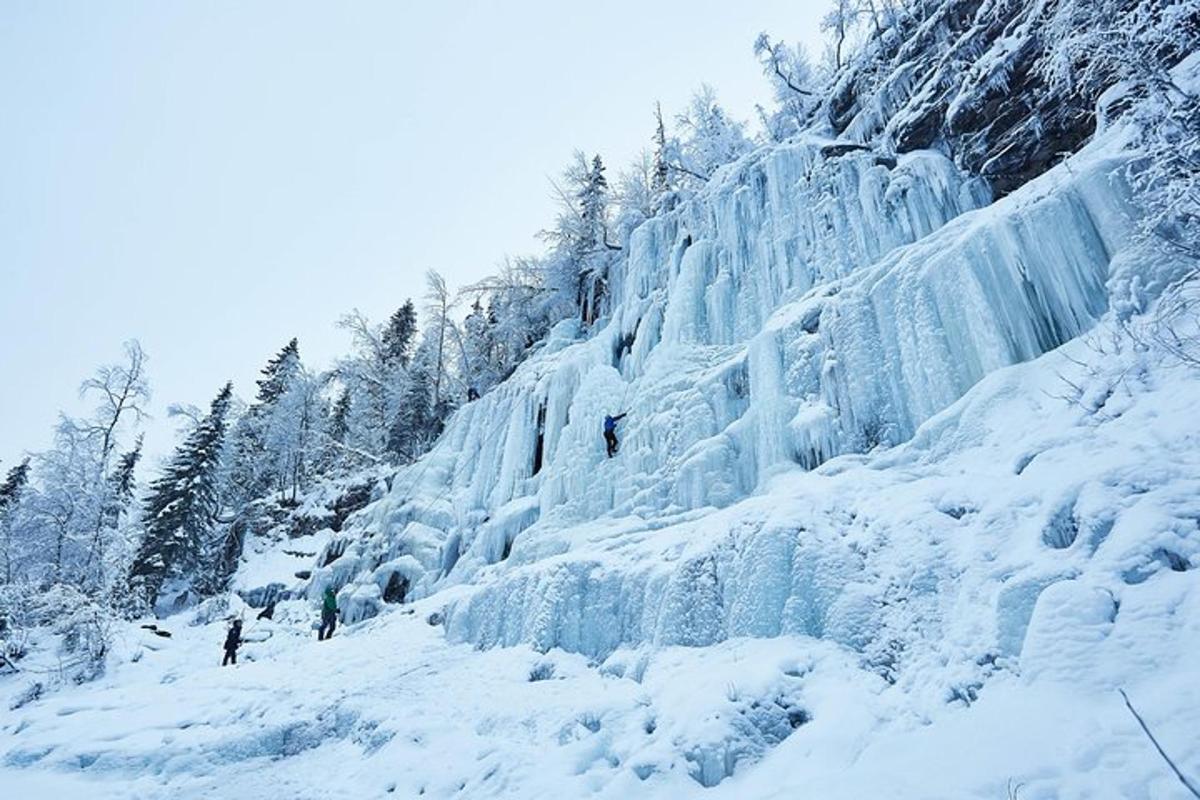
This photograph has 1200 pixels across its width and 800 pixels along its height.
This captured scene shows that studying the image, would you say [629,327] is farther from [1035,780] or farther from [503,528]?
[1035,780]

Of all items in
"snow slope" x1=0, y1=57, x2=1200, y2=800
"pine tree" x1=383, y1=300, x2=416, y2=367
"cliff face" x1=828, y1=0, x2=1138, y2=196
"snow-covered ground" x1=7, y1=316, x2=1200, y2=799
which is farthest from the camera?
"pine tree" x1=383, y1=300, x2=416, y2=367

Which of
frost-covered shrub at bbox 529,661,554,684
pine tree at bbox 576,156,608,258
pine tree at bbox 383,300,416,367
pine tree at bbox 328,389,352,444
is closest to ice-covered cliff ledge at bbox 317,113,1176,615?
frost-covered shrub at bbox 529,661,554,684

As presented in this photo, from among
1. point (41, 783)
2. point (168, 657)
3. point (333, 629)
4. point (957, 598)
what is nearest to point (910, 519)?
point (957, 598)

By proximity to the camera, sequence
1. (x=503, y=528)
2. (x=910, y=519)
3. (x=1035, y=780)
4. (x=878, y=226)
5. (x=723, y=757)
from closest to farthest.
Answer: (x=1035, y=780) < (x=723, y=757) < (x=910, y=519) < (x=878, y=226) < (x=503, y=528)

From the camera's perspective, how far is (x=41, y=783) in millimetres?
7406

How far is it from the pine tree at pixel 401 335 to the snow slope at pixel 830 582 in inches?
1056

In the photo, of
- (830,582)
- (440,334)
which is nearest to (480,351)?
(440,334)

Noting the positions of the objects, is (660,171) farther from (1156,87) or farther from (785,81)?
(1156,87)

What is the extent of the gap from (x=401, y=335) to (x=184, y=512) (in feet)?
63.1

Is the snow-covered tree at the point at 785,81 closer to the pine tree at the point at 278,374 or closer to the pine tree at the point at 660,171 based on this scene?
the pine tree at the point at 660,171

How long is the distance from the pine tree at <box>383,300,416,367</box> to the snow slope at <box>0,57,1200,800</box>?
26.8 m

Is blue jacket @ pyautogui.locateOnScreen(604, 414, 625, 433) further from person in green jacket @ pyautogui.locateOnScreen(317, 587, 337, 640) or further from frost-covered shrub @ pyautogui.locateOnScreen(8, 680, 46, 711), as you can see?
frost-covered shrub @ pyautogui.locateOnScreen(8, 680, 46, 711)

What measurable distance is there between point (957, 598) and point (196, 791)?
8.06 meters

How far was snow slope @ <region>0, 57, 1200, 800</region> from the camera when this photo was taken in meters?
3.98
